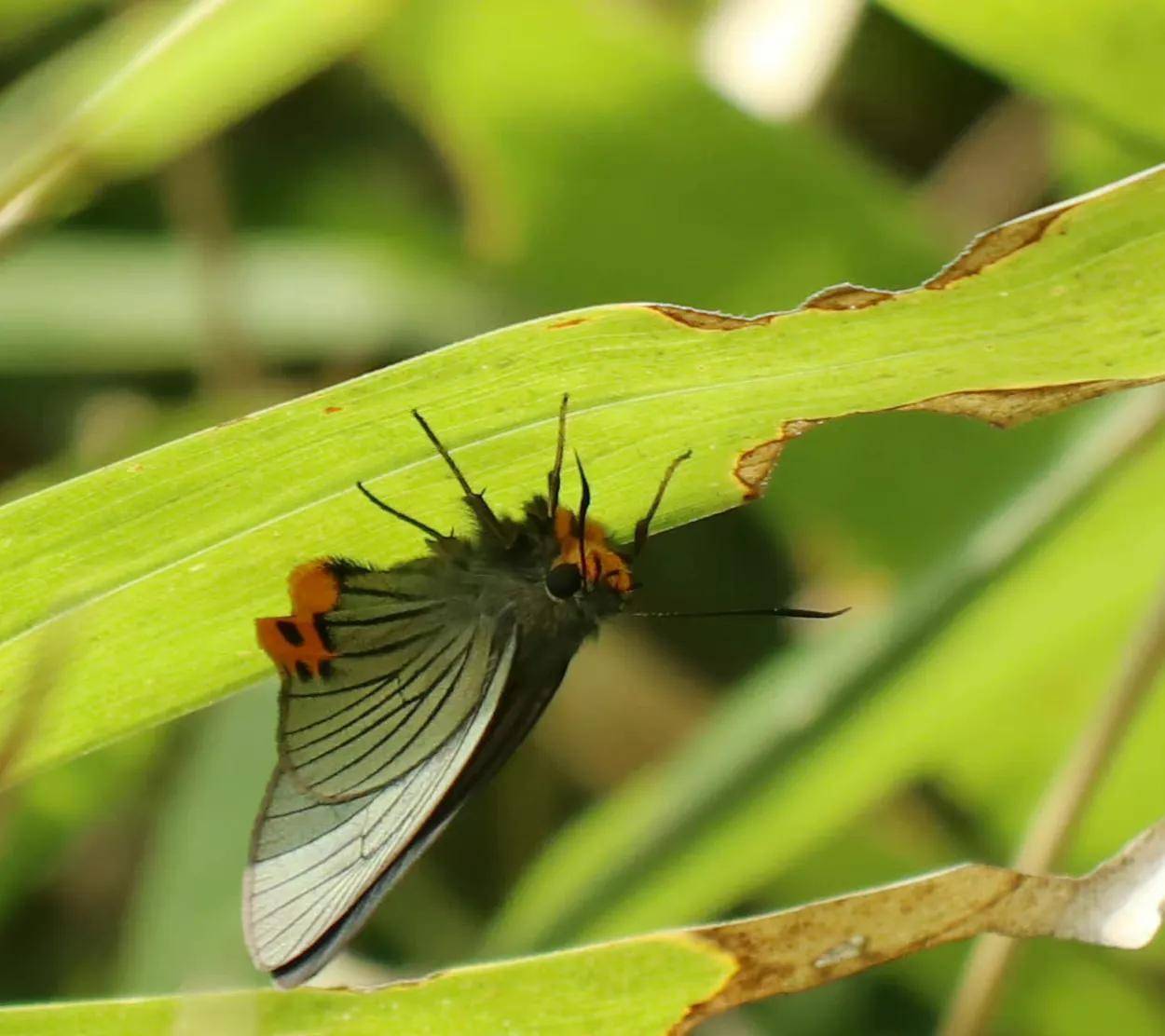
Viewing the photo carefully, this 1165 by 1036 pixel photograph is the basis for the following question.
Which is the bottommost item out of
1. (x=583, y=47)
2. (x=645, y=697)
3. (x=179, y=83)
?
(x=645, y=697)

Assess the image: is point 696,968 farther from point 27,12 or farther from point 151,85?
point 27,12

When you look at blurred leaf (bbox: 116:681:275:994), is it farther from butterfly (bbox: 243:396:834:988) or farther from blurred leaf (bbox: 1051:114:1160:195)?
blurred leaf (bbox: 1051:114:1160:195)

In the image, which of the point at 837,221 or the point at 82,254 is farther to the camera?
the point at 82,254

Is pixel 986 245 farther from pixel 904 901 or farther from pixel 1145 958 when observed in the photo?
pixel 1145 958

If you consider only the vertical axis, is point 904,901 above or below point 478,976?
below

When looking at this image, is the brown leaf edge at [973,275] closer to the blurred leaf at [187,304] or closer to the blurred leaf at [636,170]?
the blurred leaf at [636,170]

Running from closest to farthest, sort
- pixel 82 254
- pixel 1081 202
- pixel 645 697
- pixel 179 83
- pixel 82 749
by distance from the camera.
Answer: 1. pixel 1081 202
2. pixel 82 749
3. pixel 179 83
4. pixel 645 697
5. pixel 82 254

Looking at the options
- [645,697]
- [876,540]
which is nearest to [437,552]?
[876,540]
